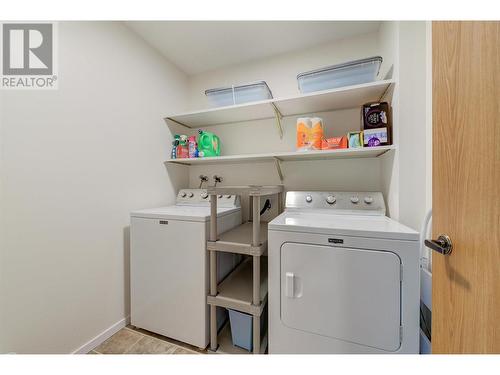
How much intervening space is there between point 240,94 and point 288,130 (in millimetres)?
585

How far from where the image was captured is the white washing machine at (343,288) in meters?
0.94

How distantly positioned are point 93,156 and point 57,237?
1.90ft

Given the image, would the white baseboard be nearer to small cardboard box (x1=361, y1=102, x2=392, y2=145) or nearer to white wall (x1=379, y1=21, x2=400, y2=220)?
white wall (x1=379, y1=21, x2=400, y2=220)

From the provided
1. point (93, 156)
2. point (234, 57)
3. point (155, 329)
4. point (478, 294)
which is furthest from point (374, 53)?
point (155, 329)

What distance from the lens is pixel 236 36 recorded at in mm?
1732

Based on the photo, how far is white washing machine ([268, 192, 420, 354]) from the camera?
3.09 ft

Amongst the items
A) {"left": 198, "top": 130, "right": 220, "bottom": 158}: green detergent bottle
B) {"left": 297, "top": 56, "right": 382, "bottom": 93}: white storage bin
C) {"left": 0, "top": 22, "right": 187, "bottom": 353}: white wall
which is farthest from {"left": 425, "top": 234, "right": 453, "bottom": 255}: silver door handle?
{"left": 0, "top": 22, "right": 187, "bottom": 353}: white wall

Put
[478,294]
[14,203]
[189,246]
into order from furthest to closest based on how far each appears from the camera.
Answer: [189,246], [14,203], [478,294]

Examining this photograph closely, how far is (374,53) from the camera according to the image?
1.70 m

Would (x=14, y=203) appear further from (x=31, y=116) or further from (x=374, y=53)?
(x=374, y=53)

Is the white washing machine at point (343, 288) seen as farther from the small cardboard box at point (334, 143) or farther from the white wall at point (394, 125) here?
the small cardboard box at point (334, 143)

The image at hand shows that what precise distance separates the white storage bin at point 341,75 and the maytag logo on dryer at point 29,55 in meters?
1.69

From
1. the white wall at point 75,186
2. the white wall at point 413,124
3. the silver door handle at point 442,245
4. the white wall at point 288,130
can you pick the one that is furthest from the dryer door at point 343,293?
the white wall at point 75,186

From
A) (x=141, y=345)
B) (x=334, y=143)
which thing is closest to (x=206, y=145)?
(x=334, y=143)
